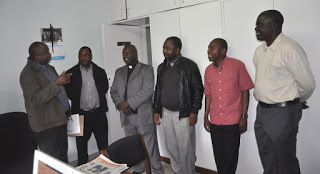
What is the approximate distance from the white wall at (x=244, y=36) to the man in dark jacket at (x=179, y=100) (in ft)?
1.01

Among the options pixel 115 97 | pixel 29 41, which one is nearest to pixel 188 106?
pixel 115 97

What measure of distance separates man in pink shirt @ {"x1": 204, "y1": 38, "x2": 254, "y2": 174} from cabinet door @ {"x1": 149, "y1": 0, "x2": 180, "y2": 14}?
93 cm

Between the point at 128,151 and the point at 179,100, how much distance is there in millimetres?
985

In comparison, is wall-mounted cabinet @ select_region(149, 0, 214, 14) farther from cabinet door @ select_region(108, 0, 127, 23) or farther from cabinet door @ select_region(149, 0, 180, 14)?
cabinet door @ select_region(108, 0, 127, 23)

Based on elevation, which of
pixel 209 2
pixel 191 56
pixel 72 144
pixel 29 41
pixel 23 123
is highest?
pixel 209 2

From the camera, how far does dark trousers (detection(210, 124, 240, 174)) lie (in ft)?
8.03

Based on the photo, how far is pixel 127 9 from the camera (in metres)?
3.86

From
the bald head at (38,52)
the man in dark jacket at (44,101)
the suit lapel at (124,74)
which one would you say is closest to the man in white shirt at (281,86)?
the suit lapel at (124,74)

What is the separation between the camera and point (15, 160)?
94.0 inches

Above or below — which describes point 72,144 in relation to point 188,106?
below

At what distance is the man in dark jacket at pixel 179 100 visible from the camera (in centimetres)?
268

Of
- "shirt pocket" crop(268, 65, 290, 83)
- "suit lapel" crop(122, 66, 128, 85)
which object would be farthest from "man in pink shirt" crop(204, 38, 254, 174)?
"suit lapel" crop(122, 66, 128, 85)

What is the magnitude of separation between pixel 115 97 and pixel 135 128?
17.8 inches

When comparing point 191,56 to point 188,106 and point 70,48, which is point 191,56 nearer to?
point 188,106
